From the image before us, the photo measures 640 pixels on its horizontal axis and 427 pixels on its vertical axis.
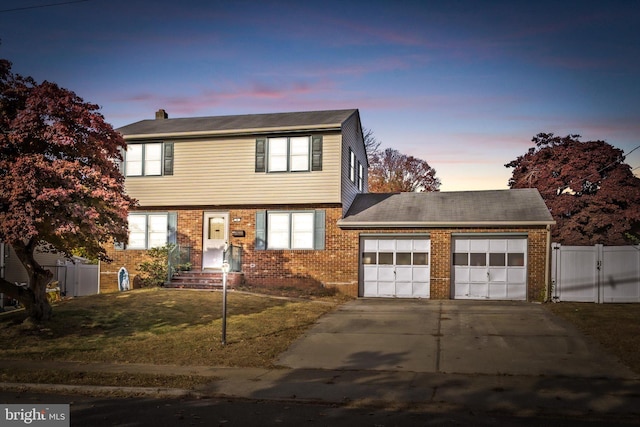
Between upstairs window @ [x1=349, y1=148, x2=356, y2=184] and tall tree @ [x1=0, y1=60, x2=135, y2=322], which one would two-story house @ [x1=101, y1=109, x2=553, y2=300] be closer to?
upstairs window @ [x1=349, y1=148, x2=356, y2=184]

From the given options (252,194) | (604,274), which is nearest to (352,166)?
(252,194)

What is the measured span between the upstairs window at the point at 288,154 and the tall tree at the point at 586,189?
14.4 metres

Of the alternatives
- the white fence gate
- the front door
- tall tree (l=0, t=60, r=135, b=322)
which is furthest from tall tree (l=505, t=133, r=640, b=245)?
tall tree (l=0, t=60, r=135, b=322)

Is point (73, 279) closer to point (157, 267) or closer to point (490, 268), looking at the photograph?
point (157, 267)

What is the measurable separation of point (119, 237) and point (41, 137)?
118 inches

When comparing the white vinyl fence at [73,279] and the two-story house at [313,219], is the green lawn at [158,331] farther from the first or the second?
the white vinyl fence at [73,279]

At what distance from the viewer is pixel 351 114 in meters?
22.9

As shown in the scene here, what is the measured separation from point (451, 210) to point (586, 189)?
1284 cm

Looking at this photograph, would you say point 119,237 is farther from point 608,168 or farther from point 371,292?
point 608,168

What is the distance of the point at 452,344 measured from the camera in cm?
1235

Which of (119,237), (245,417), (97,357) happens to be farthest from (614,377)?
(119,237)

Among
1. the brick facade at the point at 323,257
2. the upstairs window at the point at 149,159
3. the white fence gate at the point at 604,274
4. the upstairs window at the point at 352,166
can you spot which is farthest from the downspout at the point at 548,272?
the upstairs window at the point at 149,159

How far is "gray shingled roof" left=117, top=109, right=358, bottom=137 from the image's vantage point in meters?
21.5

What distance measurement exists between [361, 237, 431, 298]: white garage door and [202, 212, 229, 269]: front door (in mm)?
5225
